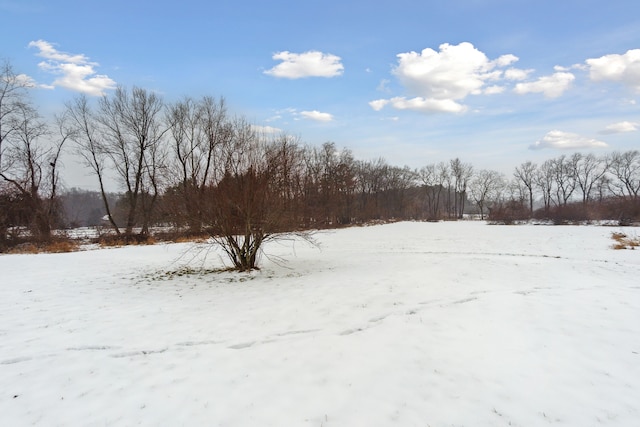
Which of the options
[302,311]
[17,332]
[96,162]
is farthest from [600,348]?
[96,162]

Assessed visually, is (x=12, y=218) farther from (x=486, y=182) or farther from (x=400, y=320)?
(x=486, y=182)

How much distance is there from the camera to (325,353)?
432 centimetres

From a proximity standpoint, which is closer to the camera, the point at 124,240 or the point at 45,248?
the point at 45,248

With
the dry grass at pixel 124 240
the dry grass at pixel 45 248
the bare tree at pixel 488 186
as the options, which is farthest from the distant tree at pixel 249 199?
the bare tree at pixel 488 186

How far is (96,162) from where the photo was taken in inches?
1046

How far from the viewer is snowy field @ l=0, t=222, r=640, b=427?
123 inches

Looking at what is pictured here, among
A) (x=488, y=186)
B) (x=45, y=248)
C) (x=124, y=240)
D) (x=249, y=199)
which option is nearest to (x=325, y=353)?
(x=249, y=199)

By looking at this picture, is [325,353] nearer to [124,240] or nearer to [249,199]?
[249,199]

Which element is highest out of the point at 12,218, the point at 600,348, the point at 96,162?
the point at 96,162

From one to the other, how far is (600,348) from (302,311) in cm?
442

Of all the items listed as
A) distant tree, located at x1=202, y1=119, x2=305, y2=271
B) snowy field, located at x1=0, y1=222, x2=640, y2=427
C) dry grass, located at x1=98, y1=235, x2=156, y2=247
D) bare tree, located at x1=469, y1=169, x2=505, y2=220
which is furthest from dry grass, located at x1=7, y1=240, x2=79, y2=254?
bare tree, located at x1=469, y1=169, x2=505, y2=220

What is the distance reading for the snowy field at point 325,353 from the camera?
10.3ft

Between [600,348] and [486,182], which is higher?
[486,182]

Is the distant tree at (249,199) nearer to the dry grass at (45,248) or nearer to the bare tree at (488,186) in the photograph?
the dry grass at (45,248)
